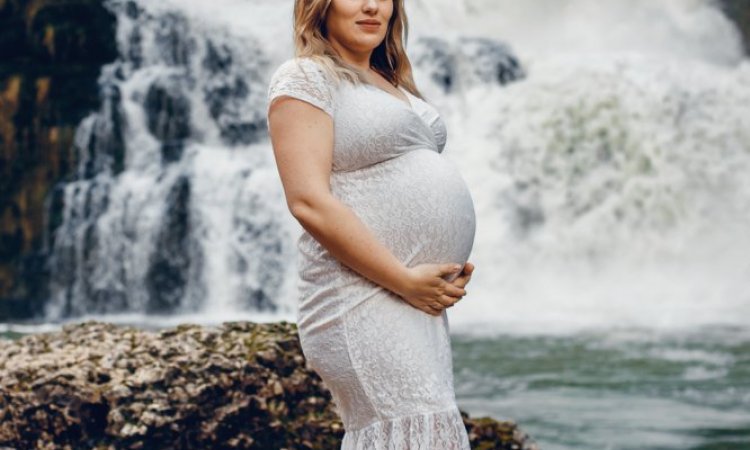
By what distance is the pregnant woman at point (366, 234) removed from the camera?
2.38 m

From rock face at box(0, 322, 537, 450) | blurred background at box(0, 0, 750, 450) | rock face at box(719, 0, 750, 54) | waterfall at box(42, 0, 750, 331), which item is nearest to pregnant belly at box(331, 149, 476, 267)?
rock face at box(0, 322, 537, 450)

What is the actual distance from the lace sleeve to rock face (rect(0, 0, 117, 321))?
14.5m

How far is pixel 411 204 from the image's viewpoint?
8.26 ft

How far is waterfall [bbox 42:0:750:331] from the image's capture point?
1552 centimetres

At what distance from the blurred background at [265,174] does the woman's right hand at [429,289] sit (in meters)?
11.2

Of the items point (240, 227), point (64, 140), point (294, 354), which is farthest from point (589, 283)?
point (294, 354)

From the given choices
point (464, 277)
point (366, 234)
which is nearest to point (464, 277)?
point (464, 277)

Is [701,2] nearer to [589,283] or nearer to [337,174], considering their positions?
[589,283]

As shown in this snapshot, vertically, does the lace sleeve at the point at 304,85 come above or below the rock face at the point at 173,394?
above

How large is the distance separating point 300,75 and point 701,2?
21090mm

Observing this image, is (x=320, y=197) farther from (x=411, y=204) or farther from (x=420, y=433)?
(x=420, y=433)

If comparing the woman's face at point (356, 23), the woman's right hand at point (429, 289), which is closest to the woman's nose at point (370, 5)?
the woman's face at point (356, 23)

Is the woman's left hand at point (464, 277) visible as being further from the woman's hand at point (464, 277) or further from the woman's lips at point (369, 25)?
the woman's lips at point (369, 25)

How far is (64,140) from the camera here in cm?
1686
